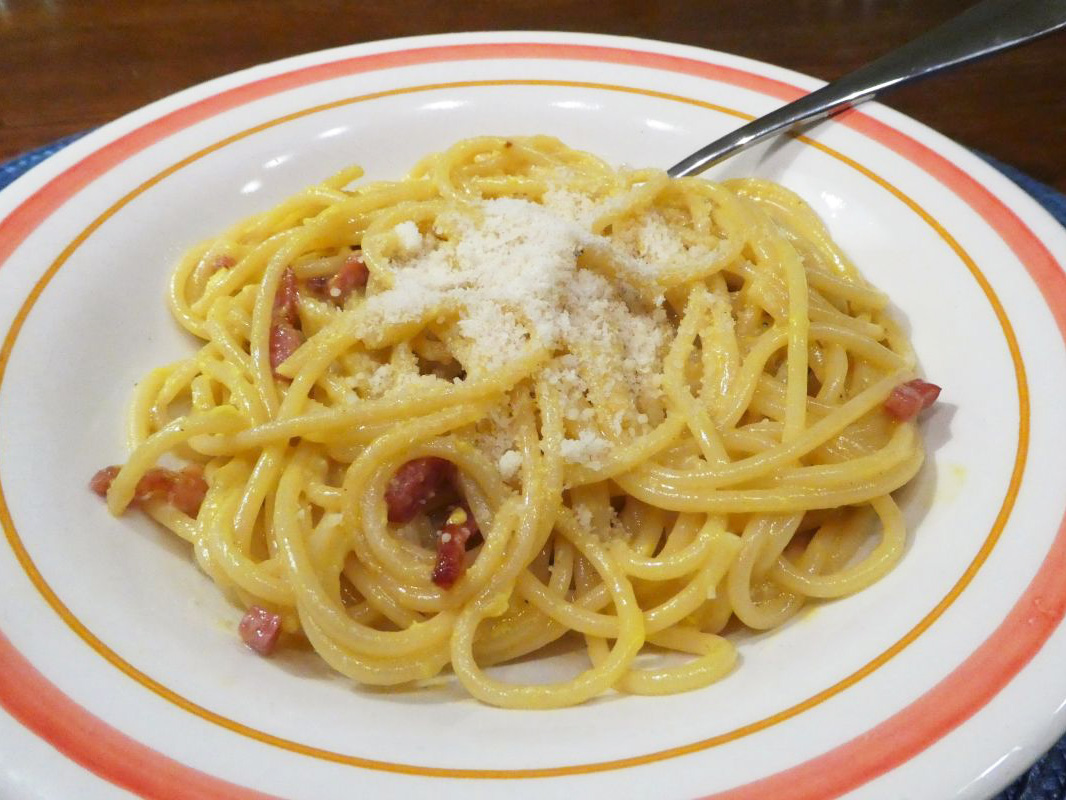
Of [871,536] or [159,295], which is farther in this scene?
[159,295]

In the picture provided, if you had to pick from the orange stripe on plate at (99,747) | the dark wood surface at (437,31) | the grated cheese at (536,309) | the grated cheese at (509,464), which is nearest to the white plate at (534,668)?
the orange stripe on plate at (99,747)

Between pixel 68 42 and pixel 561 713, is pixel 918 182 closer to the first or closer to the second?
pixel 561 713

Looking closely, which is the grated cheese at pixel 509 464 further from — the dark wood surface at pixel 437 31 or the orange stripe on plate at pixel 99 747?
the dark wood surface at pixel 437 31

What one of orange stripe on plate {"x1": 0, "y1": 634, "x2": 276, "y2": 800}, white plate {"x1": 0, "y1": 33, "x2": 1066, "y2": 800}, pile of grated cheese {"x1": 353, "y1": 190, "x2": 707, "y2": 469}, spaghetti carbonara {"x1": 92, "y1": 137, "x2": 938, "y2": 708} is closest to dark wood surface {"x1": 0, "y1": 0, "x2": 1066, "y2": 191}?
white plate {"x1": 0, "y1": 33, "x2": 1066, "y2": 800}

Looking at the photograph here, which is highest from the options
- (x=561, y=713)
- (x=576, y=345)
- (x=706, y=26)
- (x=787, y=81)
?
(x=706, y=26)

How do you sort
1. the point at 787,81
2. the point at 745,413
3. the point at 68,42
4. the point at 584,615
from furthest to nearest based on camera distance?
the point at 68,42 → the point at 787,81 → the point at 745,413 → the point at 584,615

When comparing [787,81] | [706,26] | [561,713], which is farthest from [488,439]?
[706,26]

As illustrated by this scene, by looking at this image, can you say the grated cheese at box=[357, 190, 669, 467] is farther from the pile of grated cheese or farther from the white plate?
the white plate
